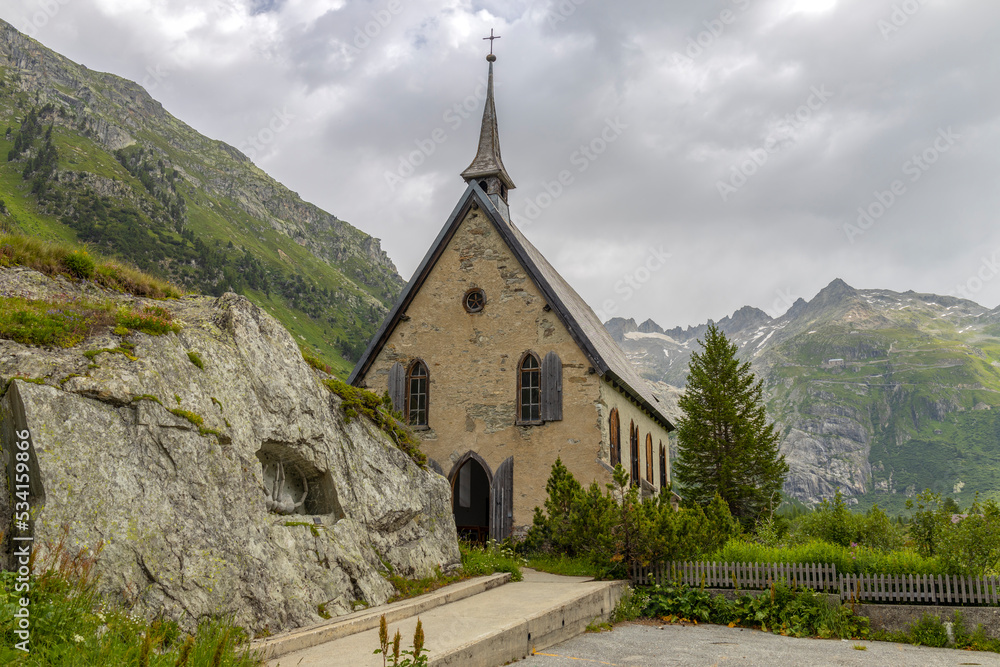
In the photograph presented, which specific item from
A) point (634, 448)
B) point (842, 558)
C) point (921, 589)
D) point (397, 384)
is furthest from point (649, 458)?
point (921, 589)

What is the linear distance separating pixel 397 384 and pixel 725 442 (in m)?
17.3

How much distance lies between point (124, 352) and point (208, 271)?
409 feet

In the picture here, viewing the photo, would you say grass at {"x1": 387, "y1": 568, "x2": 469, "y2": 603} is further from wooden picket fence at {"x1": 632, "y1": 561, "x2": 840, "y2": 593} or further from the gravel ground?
wooden picket fence at {"x1": 632, "y1": 561, "x2": 840, "y2": 593}

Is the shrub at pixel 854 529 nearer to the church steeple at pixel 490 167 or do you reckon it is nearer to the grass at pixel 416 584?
the grass at pixel 416 584

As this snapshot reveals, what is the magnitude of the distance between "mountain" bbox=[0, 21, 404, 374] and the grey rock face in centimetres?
8611

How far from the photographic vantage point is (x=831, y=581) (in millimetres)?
12883

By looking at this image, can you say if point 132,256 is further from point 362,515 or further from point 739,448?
point 362,515

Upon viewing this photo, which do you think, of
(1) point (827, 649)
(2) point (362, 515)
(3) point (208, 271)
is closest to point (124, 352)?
(2) point (362, 515)

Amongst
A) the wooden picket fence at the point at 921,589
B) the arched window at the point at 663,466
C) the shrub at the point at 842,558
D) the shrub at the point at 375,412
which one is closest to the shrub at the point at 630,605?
the shrub at the point at 842,558

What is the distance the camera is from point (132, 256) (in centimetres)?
10506

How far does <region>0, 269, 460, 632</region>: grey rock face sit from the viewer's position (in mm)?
6945

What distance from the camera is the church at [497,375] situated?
2069cm

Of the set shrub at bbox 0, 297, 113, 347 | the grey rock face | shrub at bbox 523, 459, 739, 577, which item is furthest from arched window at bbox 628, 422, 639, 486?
shrub at bbox 0, 297, 113, 347

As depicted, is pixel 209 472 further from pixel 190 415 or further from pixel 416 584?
pixel 416 584
